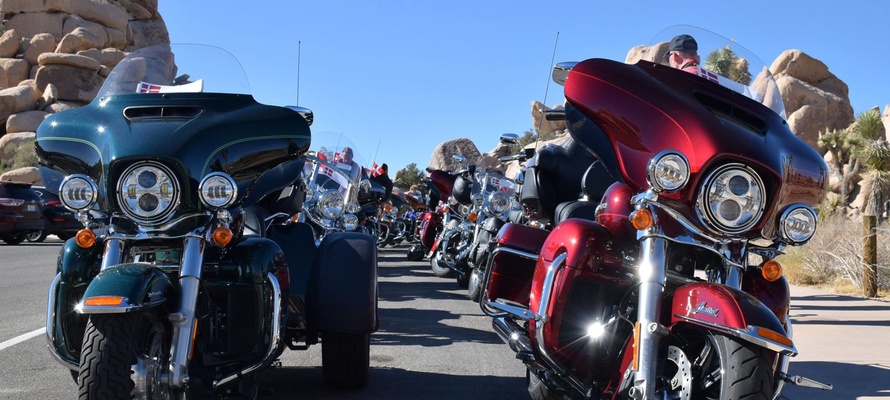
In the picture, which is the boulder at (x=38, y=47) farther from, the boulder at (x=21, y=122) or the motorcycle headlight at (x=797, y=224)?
the motorcycle headlight at (x=797, y=224)

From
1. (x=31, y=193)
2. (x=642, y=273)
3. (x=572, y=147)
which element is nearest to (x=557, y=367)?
(x=642, y=273)

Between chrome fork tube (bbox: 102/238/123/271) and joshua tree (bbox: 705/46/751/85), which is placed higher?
joshua tree (bbox: 705/46/751/85)

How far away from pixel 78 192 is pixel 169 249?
1.45 ft

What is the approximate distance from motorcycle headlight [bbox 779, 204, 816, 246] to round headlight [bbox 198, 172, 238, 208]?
7.44ft

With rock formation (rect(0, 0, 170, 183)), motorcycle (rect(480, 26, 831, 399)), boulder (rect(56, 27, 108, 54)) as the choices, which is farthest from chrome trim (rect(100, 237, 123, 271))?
boulder (rect(56, 27, 108, 54))

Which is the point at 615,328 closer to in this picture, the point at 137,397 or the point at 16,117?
the point at 137,397

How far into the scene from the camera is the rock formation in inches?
2172

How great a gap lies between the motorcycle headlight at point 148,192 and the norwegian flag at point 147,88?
0.94 meters

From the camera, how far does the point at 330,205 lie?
348 inches

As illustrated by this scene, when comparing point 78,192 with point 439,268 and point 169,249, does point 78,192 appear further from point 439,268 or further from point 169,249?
point 439,268

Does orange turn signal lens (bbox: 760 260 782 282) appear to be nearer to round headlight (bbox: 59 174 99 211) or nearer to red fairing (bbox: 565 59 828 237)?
red fairing (bbox: 565 59 828 237)

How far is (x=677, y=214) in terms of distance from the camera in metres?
3.63

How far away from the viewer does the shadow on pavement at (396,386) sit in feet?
17.0

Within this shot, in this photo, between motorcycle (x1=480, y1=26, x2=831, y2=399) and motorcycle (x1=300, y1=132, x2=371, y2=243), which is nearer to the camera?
motorcycle (x1=480, y1=26, x2=831, y2=399)
